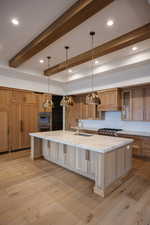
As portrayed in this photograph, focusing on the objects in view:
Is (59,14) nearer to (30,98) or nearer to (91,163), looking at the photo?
(91,163)

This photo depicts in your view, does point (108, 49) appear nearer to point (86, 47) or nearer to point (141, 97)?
point (86, 47)

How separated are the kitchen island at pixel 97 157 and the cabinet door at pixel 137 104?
77.1 inches

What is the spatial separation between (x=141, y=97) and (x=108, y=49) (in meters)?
2.25

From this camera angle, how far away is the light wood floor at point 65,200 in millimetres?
1708

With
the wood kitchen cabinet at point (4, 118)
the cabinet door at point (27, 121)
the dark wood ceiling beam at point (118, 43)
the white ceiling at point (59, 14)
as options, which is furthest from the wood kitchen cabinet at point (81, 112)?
the wood kitchen cabinet at point (4, 118)

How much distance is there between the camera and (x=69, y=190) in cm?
238

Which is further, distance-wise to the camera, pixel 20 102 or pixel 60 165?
pixel 20 102

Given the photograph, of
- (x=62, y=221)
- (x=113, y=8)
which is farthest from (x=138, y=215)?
(x=113, y=8)

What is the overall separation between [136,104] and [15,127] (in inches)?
181

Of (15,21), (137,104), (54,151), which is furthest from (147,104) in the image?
(15,21)

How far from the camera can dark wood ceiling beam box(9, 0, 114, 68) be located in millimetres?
1815

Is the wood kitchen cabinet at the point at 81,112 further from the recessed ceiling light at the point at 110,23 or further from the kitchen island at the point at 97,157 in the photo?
the recessed ceiling light at the point at 110,23

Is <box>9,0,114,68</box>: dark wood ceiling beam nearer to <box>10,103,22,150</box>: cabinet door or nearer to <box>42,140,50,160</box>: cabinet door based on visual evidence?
<box>10,103,22,150</box>: cabinet door

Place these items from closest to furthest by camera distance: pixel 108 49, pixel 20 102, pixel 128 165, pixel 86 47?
pixel 128 165 < pixel 108 49 < pixel 86 47 < pixel 20 102
